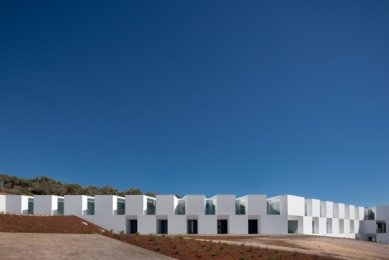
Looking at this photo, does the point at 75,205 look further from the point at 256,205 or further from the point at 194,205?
the point at 256,205

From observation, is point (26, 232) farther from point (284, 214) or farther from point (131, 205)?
point (284, 214)

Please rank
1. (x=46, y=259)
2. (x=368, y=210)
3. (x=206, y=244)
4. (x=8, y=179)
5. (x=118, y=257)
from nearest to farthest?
(x=46, y=259) → (x=118, y=257) → (x=206, y=244) → (x=368, y=210) → (x=8, y=179)

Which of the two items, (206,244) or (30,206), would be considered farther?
(30,206)

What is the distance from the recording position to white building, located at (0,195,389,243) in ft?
176

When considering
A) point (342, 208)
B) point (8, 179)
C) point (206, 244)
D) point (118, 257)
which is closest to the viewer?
point (118, 257)

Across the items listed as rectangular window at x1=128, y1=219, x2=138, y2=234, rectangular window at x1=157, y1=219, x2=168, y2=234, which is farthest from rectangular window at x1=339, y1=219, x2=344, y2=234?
rectangular window at x1=128, y1=219, x2=138, y2=234

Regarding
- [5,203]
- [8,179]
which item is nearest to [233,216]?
[5,203]

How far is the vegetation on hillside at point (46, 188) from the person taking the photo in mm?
91562

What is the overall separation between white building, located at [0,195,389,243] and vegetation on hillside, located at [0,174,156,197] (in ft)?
108

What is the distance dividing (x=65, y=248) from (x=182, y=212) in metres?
38.0

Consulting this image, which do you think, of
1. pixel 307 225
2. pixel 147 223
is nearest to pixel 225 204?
pixel 147 223

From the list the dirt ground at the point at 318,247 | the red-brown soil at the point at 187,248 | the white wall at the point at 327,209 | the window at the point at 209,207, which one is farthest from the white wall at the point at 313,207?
the red-brown soil at the point at 187,248

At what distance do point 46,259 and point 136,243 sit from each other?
6.43 meters

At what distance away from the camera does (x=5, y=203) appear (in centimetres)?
5481
